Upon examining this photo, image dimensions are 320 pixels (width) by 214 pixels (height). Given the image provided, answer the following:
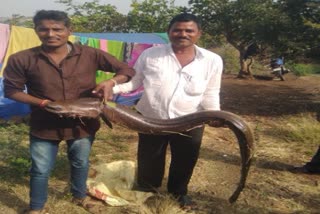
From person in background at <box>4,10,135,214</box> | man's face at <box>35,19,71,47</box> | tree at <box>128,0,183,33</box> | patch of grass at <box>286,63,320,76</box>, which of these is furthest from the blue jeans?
patch of grass at <box>286,63,320,76</box>

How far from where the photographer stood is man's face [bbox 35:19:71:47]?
9.39 ft

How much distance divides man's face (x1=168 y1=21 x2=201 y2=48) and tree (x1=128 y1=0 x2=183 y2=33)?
1142 cm

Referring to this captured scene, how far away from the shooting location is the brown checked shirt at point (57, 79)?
115 inches

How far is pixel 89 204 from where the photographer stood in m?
3.67

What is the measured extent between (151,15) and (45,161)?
40.0 ft

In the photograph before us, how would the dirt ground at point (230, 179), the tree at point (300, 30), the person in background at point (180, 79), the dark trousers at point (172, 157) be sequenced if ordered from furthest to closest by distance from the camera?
the tree at point (300, 30) → the dirt ground at point (230, 179) → the dark trousers at point (172, 157) → the person in background at point (180, 79)

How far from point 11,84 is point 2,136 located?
130 inches

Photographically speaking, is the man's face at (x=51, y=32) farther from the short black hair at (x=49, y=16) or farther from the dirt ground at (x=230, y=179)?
the dirt ground at (x=230, y=179)

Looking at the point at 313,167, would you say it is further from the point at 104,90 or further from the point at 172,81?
the point at 104,90

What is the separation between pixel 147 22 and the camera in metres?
14.7

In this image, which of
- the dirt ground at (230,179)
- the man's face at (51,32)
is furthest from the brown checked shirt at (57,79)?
the dirt ground at (230,179)

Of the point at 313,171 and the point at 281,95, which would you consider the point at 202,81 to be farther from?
the point at 281,95

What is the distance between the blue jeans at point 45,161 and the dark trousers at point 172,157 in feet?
1.74

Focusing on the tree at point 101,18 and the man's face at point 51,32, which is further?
the tree at point 101,18
